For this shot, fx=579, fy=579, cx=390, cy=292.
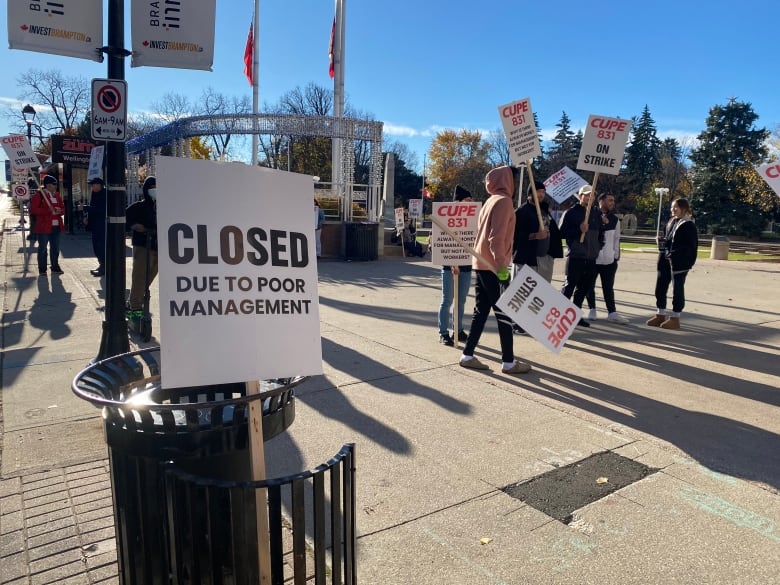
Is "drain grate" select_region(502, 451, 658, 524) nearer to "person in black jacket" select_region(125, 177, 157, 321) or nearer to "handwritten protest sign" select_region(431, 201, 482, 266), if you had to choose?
"handwritten protest sign" select_region(431, 201, 482, 266)

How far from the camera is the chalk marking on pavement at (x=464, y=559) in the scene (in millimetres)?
2611

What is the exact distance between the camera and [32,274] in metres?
12.3

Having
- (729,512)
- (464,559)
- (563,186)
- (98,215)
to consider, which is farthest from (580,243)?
(98,215)

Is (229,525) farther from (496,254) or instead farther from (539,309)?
(496,254)

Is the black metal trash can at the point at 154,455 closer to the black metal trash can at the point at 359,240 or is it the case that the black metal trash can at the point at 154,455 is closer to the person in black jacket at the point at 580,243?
the person in black jacket at the point at 580,243

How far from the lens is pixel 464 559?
9.00 feet

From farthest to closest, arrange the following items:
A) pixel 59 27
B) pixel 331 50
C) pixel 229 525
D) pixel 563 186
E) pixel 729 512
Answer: pixel 331 50 < pixel 563 186 < pixel 59 27 < pixel 729 512 < pixel 229 525

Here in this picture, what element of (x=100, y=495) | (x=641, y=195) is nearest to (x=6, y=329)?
(x=100, y=495)

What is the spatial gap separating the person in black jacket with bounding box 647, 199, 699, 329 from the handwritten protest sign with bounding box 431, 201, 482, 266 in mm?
3095

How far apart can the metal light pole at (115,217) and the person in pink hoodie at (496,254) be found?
3.21 meters

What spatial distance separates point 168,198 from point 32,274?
12.4m

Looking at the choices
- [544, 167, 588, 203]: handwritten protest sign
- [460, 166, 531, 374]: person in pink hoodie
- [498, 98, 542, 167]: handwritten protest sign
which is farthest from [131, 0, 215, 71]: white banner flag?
[544, 167, 588, 203]: handwritten protest sign

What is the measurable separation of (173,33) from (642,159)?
60.6 meters

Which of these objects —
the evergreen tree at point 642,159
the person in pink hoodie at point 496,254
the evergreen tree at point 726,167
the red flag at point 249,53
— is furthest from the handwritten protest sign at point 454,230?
the evergreen tree at point 642,159
